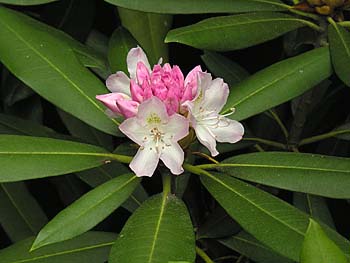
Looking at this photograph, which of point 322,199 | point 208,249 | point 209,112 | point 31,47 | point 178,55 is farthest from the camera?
point 178,55

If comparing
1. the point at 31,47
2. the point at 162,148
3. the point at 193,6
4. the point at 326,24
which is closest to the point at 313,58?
the point at 326,24

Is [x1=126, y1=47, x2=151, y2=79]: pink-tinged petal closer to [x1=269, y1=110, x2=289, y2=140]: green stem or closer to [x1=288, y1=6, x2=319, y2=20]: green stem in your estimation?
[x1=288, y1=6, x2=319, y2=20]: green stem

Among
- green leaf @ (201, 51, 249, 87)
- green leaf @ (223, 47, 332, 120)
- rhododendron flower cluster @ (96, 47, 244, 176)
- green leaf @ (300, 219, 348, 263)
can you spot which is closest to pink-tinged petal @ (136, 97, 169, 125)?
rhododendron flower cluster @ (96, 47, 244, 176)

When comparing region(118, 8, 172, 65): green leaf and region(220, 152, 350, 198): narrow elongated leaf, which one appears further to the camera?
region(118, 8, 172, 65): green leaf

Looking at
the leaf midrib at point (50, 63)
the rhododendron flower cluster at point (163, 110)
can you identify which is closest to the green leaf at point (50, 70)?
the leaf midrib at point (50, 63)

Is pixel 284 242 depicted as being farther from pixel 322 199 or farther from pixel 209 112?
pixel 322 199

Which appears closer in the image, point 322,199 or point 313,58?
point 313,58
